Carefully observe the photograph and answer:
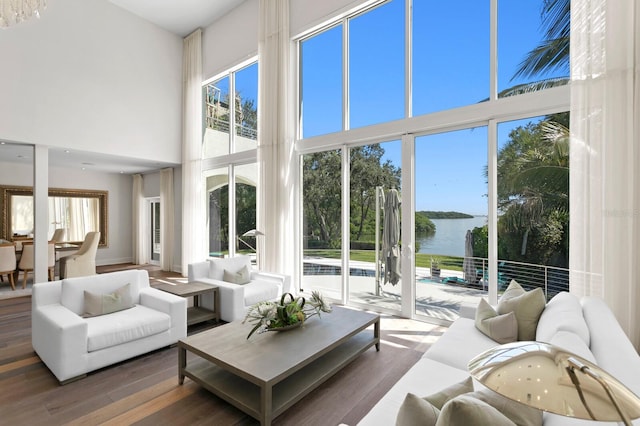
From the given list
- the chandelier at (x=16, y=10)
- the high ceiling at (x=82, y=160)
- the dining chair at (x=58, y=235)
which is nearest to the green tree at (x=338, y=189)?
the chandelier at (x=16, y=10)

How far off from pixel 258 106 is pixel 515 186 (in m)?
4.50

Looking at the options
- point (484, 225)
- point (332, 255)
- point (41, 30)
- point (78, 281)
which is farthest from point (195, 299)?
point (41, 30)

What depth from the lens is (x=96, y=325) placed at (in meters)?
2.82

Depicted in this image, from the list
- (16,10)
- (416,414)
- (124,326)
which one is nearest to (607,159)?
(416,414)

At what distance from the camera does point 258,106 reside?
5883mm

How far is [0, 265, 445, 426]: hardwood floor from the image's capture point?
2.13 metres

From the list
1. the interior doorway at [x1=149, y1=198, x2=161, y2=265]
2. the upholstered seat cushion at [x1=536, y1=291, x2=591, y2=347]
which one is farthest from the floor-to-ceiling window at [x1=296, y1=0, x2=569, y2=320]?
the interior doorway at [x1=149, y1=198, x2=161, y2=265]

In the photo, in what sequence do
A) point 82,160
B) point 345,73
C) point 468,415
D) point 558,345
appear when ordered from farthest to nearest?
point 82,160, point 345,73, point 558,345, point 468,415

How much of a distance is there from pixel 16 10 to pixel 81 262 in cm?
496

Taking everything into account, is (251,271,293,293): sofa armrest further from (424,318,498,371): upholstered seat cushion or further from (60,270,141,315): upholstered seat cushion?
(424,318,498,371): upholstered seat cushion

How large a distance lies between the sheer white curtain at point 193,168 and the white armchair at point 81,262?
178 cm

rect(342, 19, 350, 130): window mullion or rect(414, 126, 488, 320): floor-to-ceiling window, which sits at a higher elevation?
rect(342, 19, 350, 130): window mullion

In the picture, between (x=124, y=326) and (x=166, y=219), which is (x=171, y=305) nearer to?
(x=124, y=326)

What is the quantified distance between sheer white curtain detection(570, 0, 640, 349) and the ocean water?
103 centimetres
